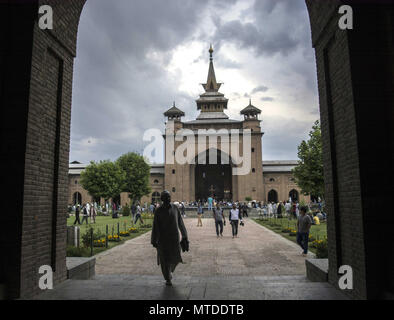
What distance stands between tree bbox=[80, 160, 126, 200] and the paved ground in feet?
89.2

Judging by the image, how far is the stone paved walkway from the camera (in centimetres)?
793

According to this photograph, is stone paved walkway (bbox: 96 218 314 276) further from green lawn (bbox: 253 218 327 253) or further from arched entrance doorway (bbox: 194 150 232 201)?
arched entrance doorway (bbox: 194 150 232 201)

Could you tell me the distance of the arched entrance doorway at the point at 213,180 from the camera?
51.0m

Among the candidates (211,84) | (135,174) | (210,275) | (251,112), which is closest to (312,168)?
(251,112)

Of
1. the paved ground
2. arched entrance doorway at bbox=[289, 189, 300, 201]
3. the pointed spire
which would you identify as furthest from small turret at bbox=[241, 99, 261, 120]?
the paved ground

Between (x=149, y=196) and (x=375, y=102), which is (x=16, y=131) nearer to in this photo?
(x=375, y=102)

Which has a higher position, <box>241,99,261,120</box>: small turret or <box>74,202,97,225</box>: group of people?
<box>241,99,261,120</box>: small turret

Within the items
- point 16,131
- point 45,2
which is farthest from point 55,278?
point 45,2

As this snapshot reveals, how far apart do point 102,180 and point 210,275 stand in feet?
113

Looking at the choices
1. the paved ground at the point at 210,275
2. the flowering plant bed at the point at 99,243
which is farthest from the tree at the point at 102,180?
the flowering plant bed at the point at 99,243
